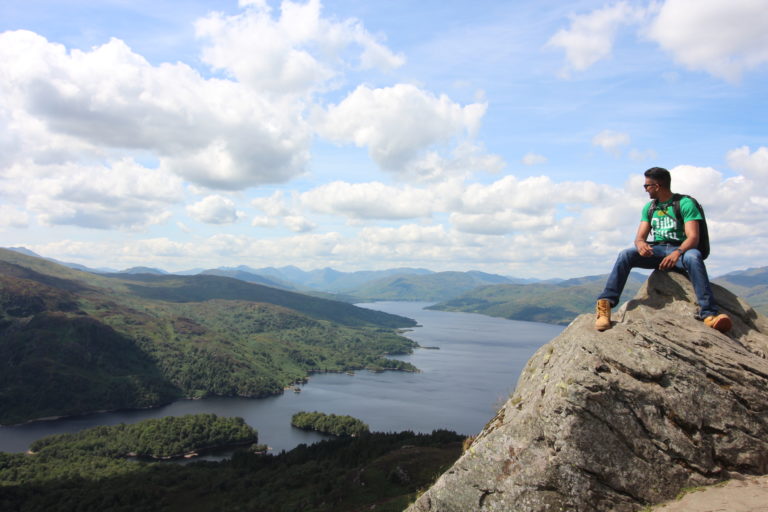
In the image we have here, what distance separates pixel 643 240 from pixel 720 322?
330 cm

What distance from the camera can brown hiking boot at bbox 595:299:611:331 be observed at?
42.4 feet

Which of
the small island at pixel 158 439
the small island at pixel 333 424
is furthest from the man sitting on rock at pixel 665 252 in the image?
the small island at pixel 158 439

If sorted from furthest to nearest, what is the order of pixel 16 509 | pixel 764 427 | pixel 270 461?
pixel 270 461 → pixel 16 509 → pixel 764 427

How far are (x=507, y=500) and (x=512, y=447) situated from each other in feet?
3.92

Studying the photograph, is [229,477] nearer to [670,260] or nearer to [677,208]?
[670,260]

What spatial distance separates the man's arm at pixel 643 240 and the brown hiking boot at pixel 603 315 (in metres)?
2.28

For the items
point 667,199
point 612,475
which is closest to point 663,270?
point 667,199

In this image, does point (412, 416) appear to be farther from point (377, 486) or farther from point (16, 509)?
point (16, 509)

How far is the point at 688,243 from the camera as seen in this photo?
13.7 metres

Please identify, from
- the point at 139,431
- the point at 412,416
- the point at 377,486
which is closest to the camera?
the point at 377,486

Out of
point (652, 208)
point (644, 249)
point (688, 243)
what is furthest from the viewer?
point (652, 208)

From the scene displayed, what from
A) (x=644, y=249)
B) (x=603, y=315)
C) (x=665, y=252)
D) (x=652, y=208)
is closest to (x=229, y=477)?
(x=603, y=315)

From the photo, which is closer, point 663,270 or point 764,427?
point 764,427

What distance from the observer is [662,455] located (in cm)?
1084
